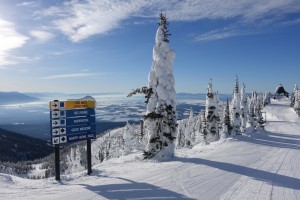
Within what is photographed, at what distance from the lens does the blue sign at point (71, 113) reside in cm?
1612

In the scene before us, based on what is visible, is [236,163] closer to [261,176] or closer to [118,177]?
[261,176]

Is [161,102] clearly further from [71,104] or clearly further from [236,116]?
[236,116]

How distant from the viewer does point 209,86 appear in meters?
53.6

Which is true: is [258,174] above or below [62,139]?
below

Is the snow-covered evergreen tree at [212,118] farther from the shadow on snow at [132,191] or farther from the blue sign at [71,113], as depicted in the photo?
the shadow on snow at [132,191]

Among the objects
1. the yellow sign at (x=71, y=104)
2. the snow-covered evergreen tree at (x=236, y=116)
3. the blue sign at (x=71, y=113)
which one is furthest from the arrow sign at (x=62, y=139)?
the snow-covered evergreen tree at (x=236, y=116)

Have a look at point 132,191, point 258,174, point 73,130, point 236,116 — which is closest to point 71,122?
point 73,130

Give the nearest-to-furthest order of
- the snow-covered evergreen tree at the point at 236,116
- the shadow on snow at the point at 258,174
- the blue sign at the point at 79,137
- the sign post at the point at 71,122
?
the shadow on snow at the point at 258,174, the sign post at the point at 71,122, the blue sign at the point at 79,137, the snow-covered evergreen tree at the point at 236,116

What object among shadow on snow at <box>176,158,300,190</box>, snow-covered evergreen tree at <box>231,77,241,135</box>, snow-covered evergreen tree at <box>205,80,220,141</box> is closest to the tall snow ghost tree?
shadow on snow at <box>176,158,300,190</box>

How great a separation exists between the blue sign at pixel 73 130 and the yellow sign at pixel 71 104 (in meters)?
1.06

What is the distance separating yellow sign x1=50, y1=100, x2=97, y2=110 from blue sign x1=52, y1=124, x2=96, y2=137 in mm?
1063

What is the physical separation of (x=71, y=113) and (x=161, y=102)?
28.1 ft

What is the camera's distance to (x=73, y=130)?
16.9 metres

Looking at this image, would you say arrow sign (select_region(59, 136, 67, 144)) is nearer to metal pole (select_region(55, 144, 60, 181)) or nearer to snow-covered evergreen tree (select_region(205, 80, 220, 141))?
metal pole (select_region(55, 144, 60, 181))
